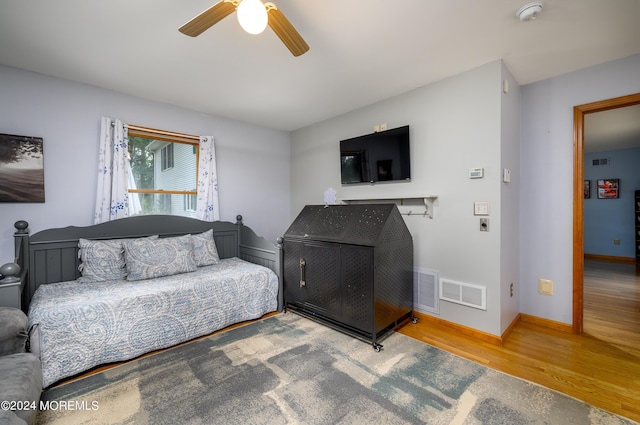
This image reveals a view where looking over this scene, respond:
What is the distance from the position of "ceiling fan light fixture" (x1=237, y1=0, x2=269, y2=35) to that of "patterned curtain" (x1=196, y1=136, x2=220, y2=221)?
232 cm

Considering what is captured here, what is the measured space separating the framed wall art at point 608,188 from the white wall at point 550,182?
490 centimetres

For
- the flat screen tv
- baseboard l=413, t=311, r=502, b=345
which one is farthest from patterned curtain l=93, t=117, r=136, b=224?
baseboard l=413, t=311, r=502, b=345

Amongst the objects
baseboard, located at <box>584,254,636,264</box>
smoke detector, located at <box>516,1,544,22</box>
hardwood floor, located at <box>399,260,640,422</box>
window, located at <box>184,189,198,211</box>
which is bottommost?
hardwood floor, located at <box>399,260,640,422</box>

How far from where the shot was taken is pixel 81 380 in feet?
5.92

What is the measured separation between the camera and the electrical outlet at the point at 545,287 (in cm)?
260

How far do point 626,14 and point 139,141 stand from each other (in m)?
4.31

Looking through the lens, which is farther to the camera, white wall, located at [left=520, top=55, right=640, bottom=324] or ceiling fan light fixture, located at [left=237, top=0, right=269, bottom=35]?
white wall, located at [left=520, top=55, right=640, bottom=324]

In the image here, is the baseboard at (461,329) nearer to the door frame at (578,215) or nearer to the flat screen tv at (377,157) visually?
the door frame at (578,215)

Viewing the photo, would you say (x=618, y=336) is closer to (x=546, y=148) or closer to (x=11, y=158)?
(x=546, y=148)

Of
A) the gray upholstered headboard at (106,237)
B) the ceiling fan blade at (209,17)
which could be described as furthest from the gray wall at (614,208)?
the ceiling fan blade at (209,17)

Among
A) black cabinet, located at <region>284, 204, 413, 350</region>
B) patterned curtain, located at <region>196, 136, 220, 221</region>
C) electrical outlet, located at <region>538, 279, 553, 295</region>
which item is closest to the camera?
black cabinet, located at <region>284, 204, 413, 350</region>

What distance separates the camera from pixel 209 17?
1441mm

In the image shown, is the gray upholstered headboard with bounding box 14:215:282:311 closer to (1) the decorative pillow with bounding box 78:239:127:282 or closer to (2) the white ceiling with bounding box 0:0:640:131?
(1) the decorative pillow with bounding box 78:239:127:282

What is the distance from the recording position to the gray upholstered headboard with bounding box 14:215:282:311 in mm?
2326
